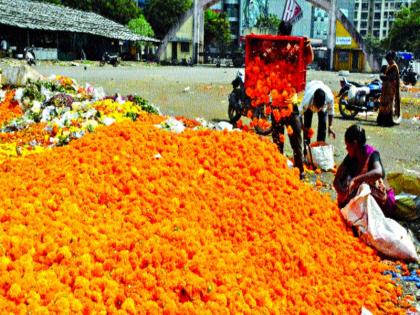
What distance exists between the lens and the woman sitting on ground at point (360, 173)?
4.86 meters

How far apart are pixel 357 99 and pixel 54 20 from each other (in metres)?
31.4

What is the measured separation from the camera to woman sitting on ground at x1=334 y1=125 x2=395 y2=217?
4.86 m

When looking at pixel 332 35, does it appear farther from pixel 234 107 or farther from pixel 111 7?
pixel 234 107

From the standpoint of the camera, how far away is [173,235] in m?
3.55

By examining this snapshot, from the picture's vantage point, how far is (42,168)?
449 centimetres

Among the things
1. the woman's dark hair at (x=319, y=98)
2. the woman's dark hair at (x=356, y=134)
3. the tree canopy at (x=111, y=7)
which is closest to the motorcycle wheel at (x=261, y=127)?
the woman's dark hair at (x=319, y=98)

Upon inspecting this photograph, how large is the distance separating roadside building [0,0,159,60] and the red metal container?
29.1 m

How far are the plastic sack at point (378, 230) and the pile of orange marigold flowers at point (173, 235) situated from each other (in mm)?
135

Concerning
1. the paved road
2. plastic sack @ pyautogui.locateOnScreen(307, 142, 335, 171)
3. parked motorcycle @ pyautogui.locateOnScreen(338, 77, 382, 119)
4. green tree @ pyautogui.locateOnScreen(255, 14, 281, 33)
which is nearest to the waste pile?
plastic sack @ pyautogui.locateOnScreen(307, 142, 335, 171)

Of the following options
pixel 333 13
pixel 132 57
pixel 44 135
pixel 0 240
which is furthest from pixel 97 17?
pixel 0 240

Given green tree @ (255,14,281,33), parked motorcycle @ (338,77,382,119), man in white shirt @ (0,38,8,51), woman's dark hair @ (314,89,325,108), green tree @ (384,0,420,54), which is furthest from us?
green tree @ (255,14,281,33)

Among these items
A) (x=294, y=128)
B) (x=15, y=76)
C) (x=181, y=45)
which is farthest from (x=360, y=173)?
(x=181, y=45)

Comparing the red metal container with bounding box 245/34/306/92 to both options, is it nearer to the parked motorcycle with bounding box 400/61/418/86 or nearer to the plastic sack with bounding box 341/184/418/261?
the plastic sack with bounding box 341/184/418/261

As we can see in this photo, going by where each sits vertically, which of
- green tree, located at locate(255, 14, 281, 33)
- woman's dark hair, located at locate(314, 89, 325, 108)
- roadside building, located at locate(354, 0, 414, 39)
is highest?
roadside building, located at locate(354, 0, 414, 39)
